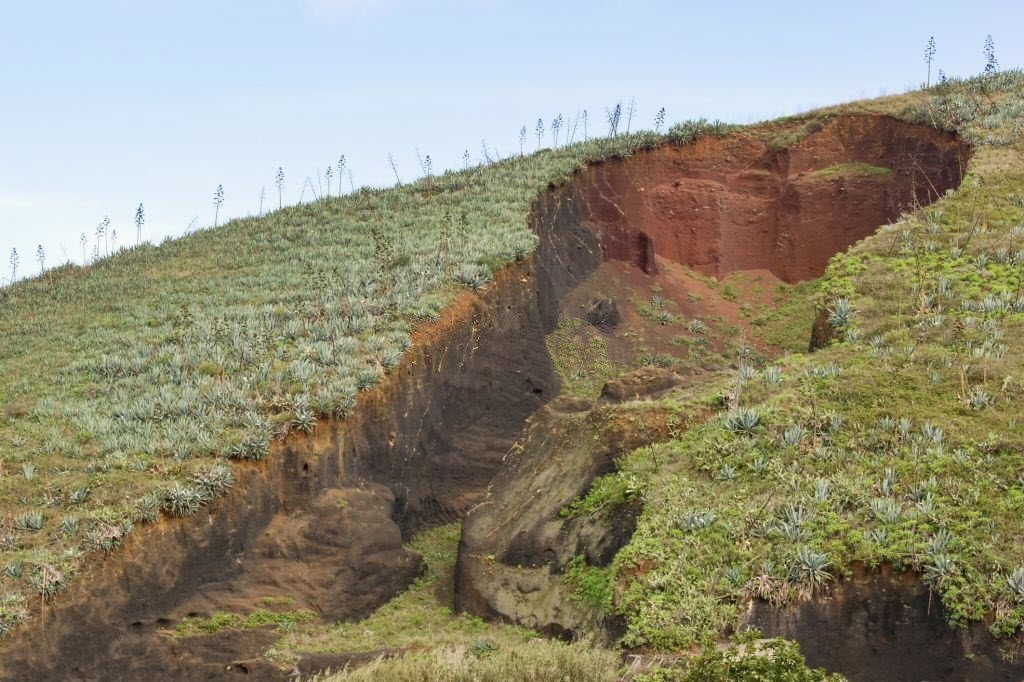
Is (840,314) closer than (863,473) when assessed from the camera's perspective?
No

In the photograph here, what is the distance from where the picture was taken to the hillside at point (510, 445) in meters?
13.0

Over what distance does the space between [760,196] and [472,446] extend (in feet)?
49.5

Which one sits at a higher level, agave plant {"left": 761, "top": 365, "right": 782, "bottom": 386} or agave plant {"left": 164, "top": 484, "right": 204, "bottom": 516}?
agave plant {"left": 761, "top": 365, "right": 782, "bottom": 386}

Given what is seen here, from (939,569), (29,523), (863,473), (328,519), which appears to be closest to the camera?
(939,569)

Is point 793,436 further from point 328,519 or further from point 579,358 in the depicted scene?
point 579,358

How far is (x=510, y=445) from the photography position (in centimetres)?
2166

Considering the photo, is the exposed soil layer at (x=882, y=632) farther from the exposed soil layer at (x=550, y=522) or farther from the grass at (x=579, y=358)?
the grass at (x=579, y=358)

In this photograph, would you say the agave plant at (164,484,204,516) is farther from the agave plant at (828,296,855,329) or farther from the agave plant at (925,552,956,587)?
the agave plant at (828,296,855,329)

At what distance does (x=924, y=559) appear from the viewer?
12.3 meters

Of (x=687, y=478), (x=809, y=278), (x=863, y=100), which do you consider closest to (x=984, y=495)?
(x=687, y=478)

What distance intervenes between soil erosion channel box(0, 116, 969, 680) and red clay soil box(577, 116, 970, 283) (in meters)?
0.05

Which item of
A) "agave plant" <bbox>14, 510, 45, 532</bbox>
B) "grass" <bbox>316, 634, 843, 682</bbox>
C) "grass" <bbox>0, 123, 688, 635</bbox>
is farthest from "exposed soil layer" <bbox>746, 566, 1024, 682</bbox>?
"agave plant" <bbox>14, 510, 45, 532</bbox>

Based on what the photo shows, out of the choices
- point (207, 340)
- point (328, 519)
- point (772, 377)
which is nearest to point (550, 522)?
point (328, 519)

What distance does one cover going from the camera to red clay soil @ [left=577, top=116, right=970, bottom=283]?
97.0 feet
